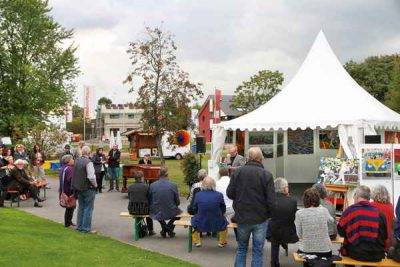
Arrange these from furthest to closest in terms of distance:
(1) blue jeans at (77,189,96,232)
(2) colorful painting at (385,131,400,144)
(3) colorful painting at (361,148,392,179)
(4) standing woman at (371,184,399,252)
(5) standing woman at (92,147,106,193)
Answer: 1. (5) standing woman at (92,147,106,193)
2. (2) colorful painting at (385,131,400,144)
3. (3) colorful painting at (361,148,392,179)
4. (1) blue jeans at (77,189,96,232)
5. (4) standing woman at (371,184,399,252)

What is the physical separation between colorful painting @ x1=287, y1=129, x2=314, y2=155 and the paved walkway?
19.1 feet

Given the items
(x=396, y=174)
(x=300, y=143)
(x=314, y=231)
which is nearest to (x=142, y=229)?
(x=314, y=231)

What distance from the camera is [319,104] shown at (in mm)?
15805

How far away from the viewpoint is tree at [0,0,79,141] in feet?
102

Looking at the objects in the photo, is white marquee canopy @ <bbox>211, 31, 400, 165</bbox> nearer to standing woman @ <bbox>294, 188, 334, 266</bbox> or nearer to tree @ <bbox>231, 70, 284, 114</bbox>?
standing woman @ <bbox>294, 188, 334, 266</bbox>

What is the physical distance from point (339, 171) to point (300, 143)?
6813mm

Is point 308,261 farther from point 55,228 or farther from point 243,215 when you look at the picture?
point 55,228

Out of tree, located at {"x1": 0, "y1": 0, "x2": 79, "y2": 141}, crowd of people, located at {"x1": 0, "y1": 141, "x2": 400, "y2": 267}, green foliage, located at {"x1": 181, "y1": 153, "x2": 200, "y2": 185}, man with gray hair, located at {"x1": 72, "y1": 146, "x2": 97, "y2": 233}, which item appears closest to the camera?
crowd of people, located at {"x1": 0, "y1": 141, "x2": 400, "y2": 267}

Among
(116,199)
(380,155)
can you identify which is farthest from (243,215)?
(116,199)

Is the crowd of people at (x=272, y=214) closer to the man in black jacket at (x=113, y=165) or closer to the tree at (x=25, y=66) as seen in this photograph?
the man in black jacket at (x=113, y=165)

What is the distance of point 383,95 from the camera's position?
56.7 meters

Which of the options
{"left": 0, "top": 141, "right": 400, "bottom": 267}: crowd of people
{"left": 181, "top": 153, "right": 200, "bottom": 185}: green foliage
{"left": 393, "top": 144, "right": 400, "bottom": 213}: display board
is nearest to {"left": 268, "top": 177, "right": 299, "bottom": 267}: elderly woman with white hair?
{"left": 0, "top": 141, "right": 400, "bottom": 267}: crowd of people

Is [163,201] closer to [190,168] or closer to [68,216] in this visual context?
[68,216]

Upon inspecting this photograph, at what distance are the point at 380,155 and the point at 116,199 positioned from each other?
823 cm
